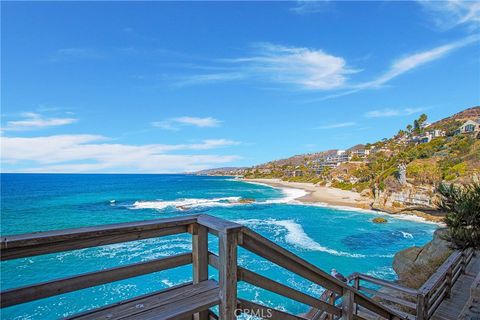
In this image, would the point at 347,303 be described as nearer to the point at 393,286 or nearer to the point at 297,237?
the point at 393,286

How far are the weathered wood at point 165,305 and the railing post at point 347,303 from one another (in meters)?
1.49

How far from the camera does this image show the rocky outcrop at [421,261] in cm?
852

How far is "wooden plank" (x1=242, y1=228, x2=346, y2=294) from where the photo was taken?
1771 mm

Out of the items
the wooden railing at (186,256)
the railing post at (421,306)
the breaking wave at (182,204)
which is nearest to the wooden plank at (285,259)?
the wooden railing at (186,256)

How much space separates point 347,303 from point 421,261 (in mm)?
11337

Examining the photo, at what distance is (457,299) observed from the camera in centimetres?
581

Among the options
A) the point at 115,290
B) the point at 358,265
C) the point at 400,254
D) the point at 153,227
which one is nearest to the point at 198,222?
the point at 153,227

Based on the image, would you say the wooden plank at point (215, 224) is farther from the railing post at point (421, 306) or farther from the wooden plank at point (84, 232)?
the railing post at point (421, 306)

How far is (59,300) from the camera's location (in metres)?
12.6

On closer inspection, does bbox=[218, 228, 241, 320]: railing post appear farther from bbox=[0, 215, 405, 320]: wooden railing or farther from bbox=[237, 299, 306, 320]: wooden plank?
bbox=[237, 299, 306, 320]: wooden plank

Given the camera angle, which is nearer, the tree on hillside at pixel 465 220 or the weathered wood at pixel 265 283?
the weathered wood at pixel 265 283

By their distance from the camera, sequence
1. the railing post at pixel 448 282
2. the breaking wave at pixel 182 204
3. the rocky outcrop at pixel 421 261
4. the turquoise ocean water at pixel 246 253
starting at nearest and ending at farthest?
the railing post at pixel 448 282 < the rocky outcrop at pixel 421 261 < the turquoise ocean water at pixel 246 253 < the breaking wave at pixel 182 204

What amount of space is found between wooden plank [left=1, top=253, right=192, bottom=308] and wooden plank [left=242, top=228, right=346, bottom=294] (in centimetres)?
52

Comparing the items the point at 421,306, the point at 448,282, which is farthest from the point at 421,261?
the point at 421,306
